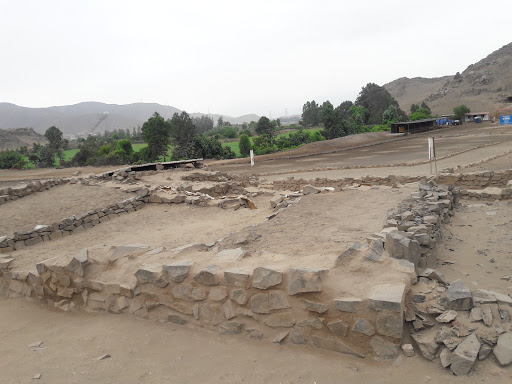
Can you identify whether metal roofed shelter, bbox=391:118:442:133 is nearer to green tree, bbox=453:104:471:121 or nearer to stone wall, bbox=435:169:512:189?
green tree, bbox=453:104:471:121

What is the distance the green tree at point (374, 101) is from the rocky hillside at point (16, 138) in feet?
217

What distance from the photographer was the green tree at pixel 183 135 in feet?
117

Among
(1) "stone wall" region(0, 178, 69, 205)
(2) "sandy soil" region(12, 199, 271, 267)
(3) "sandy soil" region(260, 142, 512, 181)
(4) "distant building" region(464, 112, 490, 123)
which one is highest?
(4) "distant building" region(464, 112, 490, 123)

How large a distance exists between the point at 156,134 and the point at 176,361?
107 feet

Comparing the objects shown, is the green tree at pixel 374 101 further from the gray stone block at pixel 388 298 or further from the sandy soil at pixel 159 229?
the gray stone block at pixel 388 298

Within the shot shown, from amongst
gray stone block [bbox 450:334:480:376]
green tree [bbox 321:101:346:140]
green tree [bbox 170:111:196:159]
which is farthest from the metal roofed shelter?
gray stone block [bbox 450:334:480:376]

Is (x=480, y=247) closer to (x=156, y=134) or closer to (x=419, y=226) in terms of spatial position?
(x=419, y=226)

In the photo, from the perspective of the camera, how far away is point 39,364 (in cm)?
379

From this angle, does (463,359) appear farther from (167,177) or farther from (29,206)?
(167,177)

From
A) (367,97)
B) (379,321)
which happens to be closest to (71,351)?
(379,321)

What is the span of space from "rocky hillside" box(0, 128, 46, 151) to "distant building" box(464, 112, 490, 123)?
76681 mm

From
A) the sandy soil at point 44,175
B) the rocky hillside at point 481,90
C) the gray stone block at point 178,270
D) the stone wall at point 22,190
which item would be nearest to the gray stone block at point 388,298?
the gray stone block at point 178,270

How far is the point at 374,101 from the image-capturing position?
70.1 meters

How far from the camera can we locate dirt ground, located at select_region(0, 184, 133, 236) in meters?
9.95
